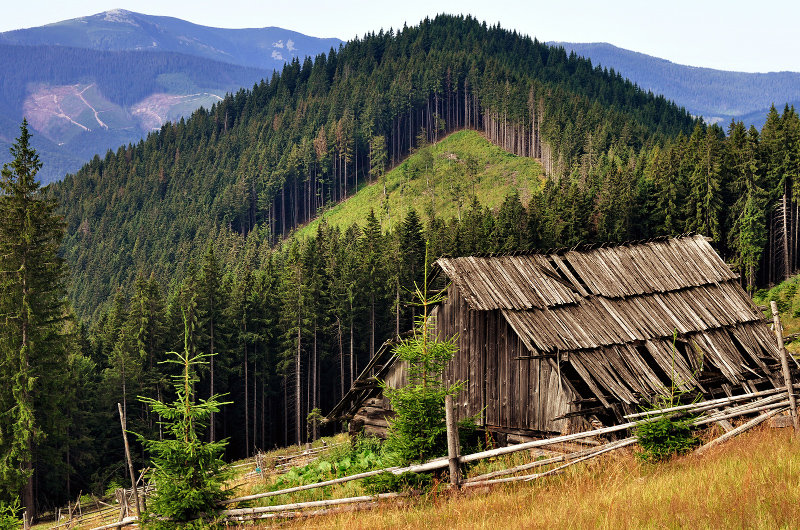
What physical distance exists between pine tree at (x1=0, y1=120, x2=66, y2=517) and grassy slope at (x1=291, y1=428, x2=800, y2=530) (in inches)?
1173

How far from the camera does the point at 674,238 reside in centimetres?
2708

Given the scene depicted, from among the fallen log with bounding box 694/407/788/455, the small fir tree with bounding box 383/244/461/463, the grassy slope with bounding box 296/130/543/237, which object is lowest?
the fallen log with bounding box 694/407/788/455

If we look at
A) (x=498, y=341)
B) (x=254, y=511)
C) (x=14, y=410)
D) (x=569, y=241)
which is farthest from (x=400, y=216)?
(x=254, y=511)

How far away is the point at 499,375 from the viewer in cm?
2114

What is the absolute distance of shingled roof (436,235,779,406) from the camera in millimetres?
19922

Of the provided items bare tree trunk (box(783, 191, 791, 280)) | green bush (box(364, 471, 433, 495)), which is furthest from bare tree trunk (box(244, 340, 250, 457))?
bare tree trunk (box(783, 191, 791, 280))

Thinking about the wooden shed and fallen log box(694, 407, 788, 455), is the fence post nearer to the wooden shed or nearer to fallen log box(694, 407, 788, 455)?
fallen log box(694, 407, 788, 455)

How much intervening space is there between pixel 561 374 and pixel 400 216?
10177 cm

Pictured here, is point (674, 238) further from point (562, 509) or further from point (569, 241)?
point (569, 241)

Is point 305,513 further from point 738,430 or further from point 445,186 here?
point 445,186

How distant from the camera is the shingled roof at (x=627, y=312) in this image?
19.9 metres

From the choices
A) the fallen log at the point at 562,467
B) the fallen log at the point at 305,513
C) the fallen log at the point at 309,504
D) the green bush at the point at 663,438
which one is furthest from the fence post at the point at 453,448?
the green bush at the point at 663,438

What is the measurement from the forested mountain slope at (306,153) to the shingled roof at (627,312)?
103437 millimetres

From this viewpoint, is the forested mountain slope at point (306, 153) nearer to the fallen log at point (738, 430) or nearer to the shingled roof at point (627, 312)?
the shingled roof at point (627, 312)
